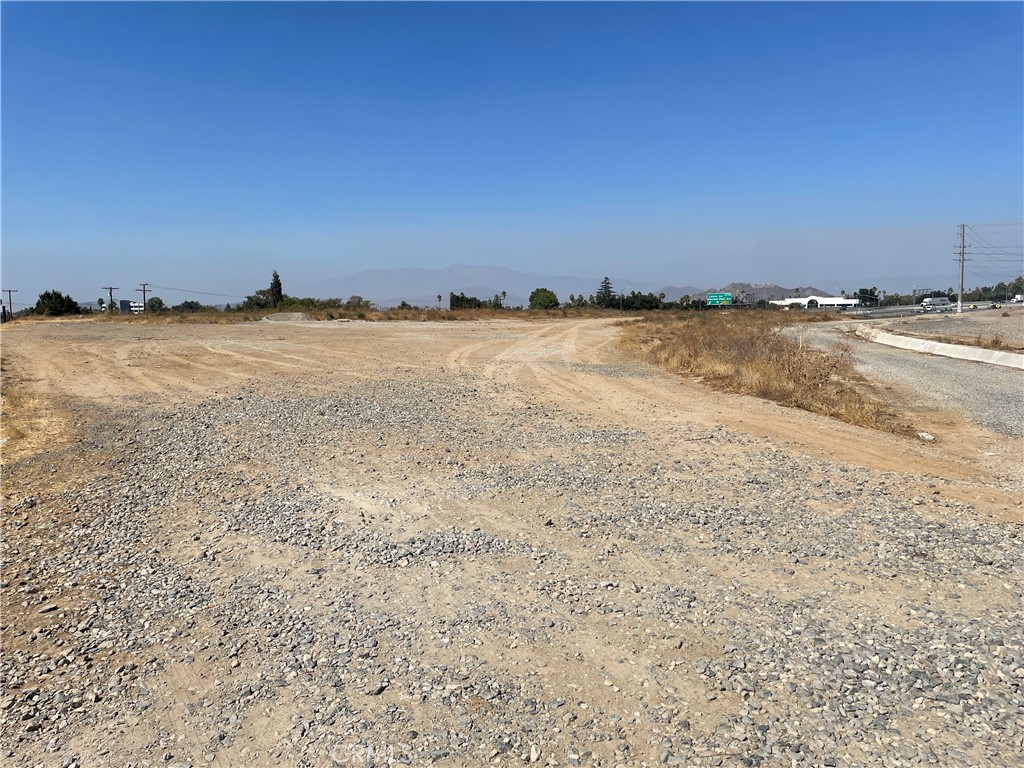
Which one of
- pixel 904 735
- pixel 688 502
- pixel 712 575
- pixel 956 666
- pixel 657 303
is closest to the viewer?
pixel 904 735

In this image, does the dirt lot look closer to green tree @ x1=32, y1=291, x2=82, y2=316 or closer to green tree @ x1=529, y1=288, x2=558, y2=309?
green tree @ x1=32, y1=291, x2=82, y2=316

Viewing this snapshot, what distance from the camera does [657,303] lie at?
89562 mm

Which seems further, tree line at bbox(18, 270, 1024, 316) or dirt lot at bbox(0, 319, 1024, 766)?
tree line at bbox(18, 270, 1024, 316)

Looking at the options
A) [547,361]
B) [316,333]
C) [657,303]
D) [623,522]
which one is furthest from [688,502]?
[657,303]

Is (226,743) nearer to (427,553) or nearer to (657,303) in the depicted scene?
(427,553)

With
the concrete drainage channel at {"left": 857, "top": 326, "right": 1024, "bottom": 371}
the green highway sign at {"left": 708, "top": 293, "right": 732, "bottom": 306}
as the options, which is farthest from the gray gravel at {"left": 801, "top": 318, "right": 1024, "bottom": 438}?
the green highway sign at {"left": 708, "top": 293, "right": 732, "bottom": 306}

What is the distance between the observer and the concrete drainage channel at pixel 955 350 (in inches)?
906

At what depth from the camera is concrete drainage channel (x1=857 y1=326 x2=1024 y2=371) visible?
75.5 ft

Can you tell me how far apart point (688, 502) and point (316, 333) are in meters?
28.2

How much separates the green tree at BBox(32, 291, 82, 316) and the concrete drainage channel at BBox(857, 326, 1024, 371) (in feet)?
200

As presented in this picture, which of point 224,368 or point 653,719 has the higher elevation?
point 224,368
